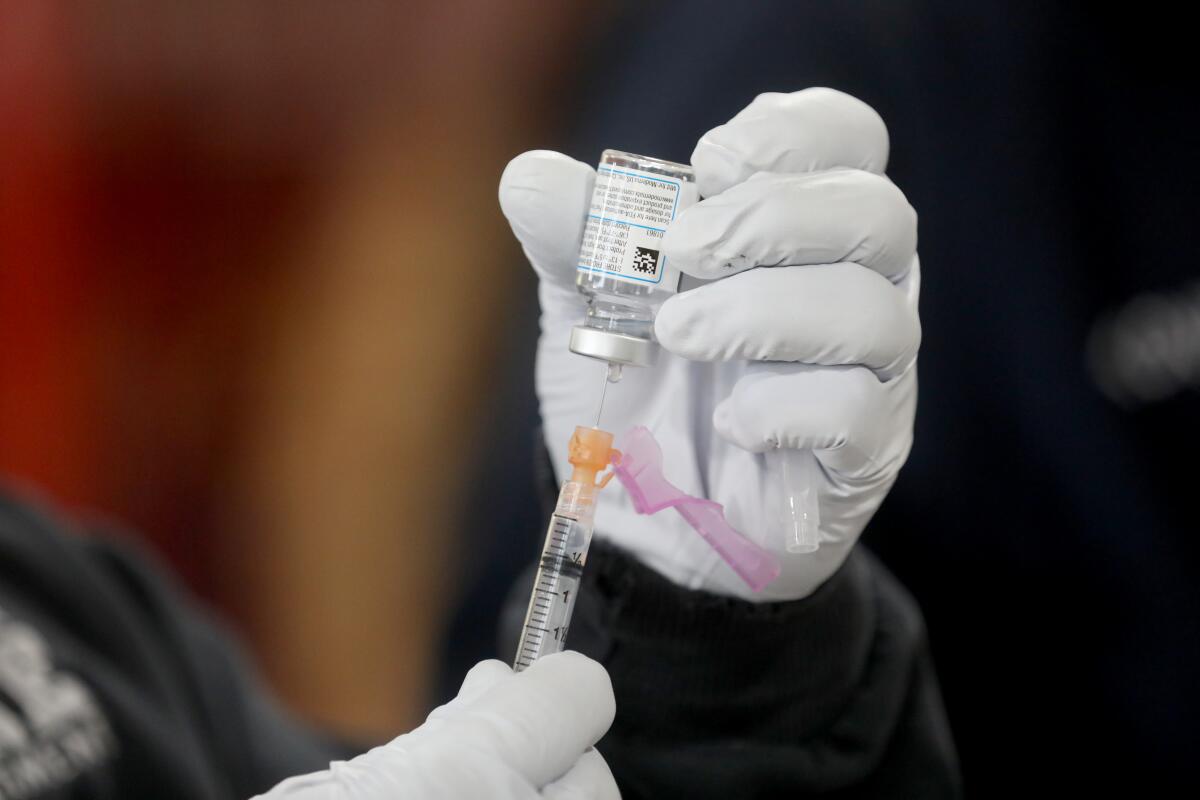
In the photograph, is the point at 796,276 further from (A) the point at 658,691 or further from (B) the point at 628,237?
(A) the point at 658,691

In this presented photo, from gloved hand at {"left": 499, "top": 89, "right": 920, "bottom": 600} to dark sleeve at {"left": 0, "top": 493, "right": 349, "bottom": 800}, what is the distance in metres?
0.69

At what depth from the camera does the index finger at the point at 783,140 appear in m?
0.66

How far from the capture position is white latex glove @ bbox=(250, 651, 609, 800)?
0.58 m

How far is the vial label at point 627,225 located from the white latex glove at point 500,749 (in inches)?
11.4

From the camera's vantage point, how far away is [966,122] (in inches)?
55.2

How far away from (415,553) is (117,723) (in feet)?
1.61

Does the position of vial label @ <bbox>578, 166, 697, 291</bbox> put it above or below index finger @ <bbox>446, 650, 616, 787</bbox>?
above

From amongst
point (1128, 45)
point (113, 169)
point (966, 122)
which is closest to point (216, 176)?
point (113, 169)

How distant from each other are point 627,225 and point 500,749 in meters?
0.36

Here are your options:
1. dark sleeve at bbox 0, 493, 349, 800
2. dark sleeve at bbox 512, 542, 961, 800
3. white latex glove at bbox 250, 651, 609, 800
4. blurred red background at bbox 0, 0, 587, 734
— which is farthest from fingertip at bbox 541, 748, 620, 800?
blurred red background at bbox 0, 0, 587, 734

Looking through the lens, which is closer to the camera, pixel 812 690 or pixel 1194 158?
pixel 812 690

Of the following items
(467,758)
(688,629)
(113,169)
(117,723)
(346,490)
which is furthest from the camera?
(346,490)

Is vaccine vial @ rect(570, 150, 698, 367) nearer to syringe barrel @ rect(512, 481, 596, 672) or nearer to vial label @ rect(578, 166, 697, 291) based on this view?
vial label @ rect(578, 166, 697, 291)

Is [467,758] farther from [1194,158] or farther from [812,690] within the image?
[1194,158]
